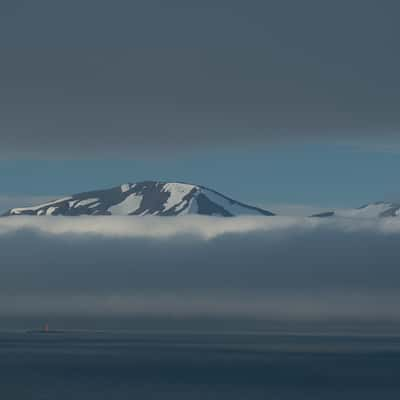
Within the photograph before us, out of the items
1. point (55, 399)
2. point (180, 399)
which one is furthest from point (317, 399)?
point (55, 399)

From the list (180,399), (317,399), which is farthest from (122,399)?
(317,399)

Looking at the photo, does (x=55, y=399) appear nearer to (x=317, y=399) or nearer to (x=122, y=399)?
(x=122, y=399)

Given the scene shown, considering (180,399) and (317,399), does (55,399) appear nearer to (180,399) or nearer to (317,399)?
(180,399)

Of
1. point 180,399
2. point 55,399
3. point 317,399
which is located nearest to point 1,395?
point 55,399

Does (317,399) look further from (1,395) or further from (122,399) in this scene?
(1,395)
